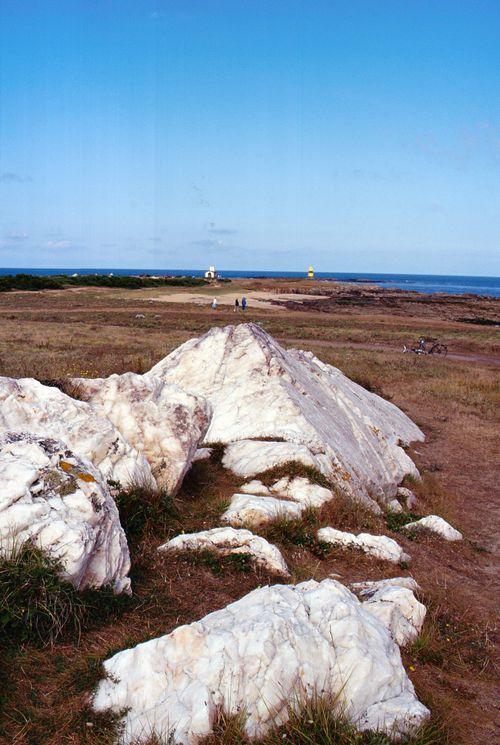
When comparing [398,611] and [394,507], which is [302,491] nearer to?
[394,507]

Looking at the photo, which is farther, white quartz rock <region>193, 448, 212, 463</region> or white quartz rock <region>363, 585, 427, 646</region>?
white quartz rock <region>193, 448, 212, 463</region>

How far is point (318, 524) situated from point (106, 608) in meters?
3.71

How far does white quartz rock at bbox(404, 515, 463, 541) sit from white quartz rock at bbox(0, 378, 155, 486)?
4636mm

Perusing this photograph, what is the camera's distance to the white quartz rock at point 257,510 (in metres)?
7.27

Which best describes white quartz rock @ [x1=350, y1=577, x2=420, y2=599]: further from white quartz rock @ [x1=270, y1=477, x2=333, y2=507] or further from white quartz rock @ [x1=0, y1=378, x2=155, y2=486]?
white quartz rock @ [x1=0, y1=378, x2=155, y2=486]

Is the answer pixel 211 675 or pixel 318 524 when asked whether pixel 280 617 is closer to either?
pixel 211 675

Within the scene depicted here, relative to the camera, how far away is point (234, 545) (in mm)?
6293

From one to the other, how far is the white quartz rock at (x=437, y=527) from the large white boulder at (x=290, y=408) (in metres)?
0.95

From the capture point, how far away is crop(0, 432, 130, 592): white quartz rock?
459cm

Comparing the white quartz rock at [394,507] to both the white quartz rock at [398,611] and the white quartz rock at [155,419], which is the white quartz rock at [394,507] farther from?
the white quartz rock at [398,611]

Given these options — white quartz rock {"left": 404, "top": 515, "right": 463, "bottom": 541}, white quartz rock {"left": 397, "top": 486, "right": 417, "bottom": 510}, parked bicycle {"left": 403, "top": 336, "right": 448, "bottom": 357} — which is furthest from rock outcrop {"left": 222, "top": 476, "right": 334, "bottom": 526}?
parked bicycle {"left": 403, "top": 336, "right": 448, "bottom": 357}

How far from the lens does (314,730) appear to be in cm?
340

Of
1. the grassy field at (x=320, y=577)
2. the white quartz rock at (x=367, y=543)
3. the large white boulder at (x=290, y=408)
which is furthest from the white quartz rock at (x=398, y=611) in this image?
the large white boulder at (x=290, y=408)

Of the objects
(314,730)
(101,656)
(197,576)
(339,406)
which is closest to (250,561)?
(197,576)
